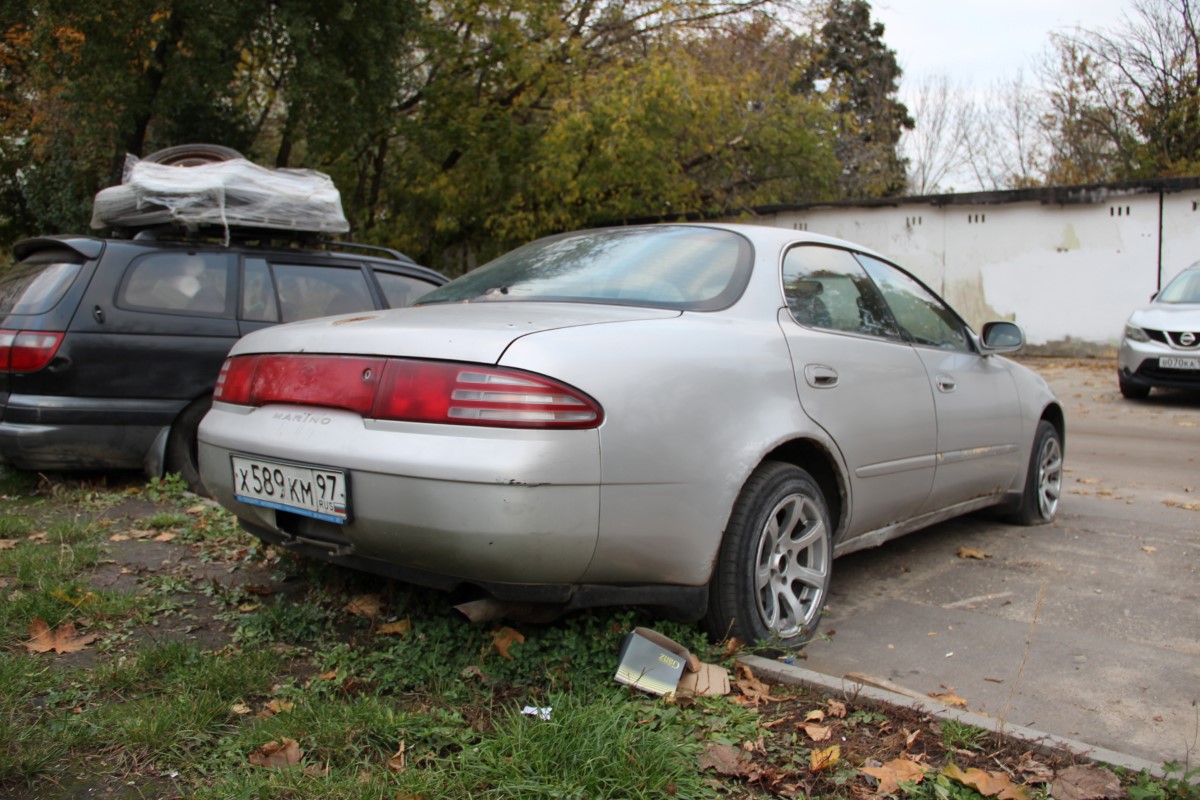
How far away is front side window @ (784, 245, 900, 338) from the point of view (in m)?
3.59

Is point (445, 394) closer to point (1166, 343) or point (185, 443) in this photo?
point (185, 443)

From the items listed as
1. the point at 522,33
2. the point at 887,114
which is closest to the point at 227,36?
the point at 522,33

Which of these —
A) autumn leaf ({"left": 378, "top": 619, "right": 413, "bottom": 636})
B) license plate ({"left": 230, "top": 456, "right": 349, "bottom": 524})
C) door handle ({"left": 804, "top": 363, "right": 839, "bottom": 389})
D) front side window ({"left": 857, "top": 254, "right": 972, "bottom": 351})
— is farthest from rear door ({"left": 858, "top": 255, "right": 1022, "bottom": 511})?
license plate ({"left": 230, "top": 456, "right": 349, "bottom": 524})

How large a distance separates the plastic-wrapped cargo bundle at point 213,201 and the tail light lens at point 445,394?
3549 mm

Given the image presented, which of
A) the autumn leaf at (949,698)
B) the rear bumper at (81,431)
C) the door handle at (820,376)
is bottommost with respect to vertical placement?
the autumn leaf at (949,698)

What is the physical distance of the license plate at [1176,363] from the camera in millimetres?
10312

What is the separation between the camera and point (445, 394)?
100 inches

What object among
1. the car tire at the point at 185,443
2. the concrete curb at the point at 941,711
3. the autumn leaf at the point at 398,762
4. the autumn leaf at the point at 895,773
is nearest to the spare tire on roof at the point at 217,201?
the car tire at the point at 185,443

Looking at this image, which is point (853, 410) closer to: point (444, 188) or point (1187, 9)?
point (444, 188)

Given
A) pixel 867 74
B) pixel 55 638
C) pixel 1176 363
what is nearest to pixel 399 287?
pixel 55 638

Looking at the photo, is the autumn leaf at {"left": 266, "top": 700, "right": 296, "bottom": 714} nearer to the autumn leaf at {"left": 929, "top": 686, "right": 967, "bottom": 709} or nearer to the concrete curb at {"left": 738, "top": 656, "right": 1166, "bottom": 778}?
the concrete curb at {"left": 738, "top": 656, "right": 1166, "bottom": 778}

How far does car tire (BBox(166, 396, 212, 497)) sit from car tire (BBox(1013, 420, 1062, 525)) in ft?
15.1

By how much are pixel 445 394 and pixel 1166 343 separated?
10.5 m

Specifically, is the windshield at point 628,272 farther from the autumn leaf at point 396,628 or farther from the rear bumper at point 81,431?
the rear bumper at point 81,431
